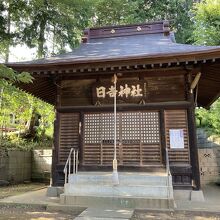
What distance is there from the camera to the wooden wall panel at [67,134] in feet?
29.8

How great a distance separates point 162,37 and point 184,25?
1200cm

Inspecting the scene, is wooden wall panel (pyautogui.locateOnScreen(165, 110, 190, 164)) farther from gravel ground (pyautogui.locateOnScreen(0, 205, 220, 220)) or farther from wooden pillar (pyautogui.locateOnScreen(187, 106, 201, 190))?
gravel ground (pyautogui.locateOnScreen(0, 205, 220, 220))

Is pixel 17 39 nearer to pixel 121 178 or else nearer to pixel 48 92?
pixel 48 92

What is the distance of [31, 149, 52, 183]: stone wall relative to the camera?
47.7 ft

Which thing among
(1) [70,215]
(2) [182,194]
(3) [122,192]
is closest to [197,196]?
(2) [182,194]

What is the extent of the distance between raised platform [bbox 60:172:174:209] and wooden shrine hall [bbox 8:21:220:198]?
0.95 metres

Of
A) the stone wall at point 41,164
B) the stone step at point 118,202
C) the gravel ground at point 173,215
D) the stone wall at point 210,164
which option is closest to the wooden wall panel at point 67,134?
the stone step at point 118,202

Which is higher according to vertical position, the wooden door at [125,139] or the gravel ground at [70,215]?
the wooden door at [125,139]

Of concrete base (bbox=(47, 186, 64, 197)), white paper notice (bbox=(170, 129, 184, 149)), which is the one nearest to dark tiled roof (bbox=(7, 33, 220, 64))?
white paper notice (bbox=(170, 129, 184, 149))

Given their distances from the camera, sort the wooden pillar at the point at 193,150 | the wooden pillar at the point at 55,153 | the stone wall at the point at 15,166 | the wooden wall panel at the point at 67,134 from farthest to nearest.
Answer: the stone wall at the point at 15,166 < the wooden wall panel at the point at 67,134 < the wooden pillar at the point at 55,153 < the wooden pillar at the point at 193,150

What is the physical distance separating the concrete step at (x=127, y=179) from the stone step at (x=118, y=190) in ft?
0.76

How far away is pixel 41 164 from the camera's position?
14797 mm

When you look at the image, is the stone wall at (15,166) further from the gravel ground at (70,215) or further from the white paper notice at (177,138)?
the white paper notice at (177,138)

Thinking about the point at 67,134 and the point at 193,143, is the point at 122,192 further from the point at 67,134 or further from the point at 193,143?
the point at 67,134
